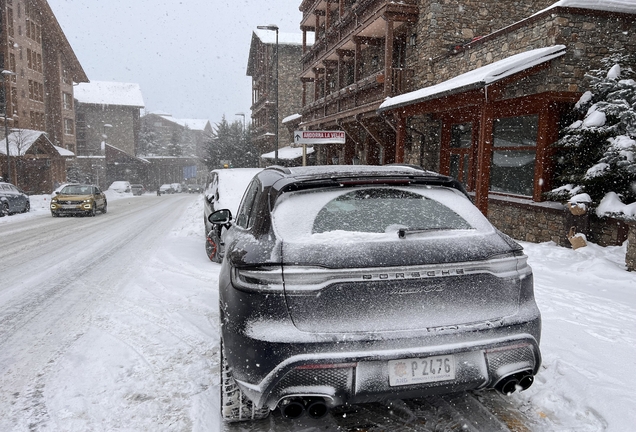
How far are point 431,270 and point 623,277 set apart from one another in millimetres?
5472

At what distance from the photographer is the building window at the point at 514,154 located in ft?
34.9

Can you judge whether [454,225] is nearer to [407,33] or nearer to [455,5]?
[455,5]

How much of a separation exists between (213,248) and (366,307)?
625 centimetres

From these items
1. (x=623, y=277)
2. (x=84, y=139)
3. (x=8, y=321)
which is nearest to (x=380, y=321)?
(x=8, y=321)

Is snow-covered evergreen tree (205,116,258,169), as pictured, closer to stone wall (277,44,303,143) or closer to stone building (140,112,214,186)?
stone building (140,112,214,186)

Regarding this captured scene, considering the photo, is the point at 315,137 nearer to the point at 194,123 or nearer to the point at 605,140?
the point at 605,140

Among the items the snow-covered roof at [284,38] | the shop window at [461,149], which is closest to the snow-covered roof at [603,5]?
the shop window at [461,149]

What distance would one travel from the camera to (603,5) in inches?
352

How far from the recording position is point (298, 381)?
7.57ft

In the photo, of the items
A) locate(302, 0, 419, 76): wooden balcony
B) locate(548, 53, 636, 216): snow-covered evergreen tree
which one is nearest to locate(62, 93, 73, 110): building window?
Result: locate(302, 0, 419, 76): wooden balcony

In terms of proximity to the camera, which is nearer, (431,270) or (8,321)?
(431,270)

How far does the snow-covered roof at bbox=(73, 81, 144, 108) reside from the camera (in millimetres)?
66875

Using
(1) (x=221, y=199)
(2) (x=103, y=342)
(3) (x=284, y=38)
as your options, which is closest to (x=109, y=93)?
(3) (x=284, y=38)

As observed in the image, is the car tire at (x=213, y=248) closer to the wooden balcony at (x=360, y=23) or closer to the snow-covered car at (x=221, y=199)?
the snow-covered car at (x=221, y=199)
